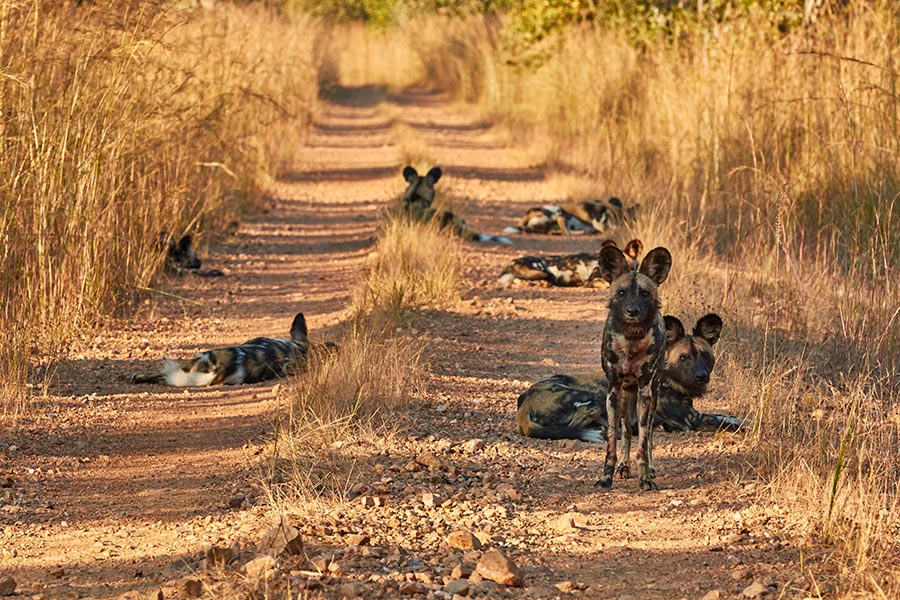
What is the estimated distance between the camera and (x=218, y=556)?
146 inches

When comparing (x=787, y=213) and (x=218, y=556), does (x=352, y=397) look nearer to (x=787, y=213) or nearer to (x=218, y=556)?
(x=218, y=556)

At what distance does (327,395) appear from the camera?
17.3 ft

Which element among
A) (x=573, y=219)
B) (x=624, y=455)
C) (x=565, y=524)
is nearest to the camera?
(x=565, y=524)

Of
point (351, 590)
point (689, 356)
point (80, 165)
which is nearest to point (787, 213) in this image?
point (689, 356)

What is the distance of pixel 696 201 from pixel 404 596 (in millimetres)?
6919

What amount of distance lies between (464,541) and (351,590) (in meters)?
0.51

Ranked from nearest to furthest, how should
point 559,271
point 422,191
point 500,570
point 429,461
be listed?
point 500,570
point 429,461
point 559,271
point 422,191

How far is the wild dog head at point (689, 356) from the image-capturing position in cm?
534

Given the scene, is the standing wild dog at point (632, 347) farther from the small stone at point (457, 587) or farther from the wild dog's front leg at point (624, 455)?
the small stone at point (457, 587)

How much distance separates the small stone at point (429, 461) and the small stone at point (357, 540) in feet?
2.69

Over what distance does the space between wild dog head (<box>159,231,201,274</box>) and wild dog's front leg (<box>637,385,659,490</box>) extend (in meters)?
4.97

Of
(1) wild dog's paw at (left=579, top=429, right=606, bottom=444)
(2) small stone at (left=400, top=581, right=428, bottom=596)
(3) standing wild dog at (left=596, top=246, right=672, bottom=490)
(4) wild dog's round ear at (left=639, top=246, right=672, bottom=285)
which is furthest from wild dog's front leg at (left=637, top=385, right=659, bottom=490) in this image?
(2) small stone at (left=400, top=581, right=428, bottom=596)

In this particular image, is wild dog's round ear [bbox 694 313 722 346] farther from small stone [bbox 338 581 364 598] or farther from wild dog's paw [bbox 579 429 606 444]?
small stone [bbox 338 581 364 598]

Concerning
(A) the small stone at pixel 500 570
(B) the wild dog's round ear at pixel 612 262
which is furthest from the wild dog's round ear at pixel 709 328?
(A) the small stone at pixel 500 570
